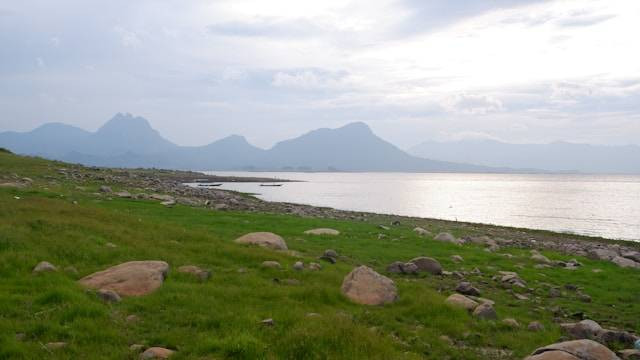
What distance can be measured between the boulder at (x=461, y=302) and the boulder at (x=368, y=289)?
1.54 m

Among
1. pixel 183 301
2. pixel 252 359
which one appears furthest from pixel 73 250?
pixel 252 359

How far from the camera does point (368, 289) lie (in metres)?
14.6

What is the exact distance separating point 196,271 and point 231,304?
3.10 m

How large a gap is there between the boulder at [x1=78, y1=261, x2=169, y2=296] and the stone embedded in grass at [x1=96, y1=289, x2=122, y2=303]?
0.46 meters

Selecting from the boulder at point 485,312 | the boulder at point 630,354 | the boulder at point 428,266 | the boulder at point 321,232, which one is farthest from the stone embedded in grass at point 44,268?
the boulder at point 321,232

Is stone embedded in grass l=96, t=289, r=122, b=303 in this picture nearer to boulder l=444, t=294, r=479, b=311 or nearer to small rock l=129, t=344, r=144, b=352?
small rock l=129, t=344, r=144, b=352

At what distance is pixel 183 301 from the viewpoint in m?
12.5

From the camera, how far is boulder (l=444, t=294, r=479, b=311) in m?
14.3

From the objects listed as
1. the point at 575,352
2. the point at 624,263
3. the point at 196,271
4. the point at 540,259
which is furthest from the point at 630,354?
the point at 624,263

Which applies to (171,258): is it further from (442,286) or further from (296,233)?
(296,233)

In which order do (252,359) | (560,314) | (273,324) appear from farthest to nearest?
(560,314), (273,324), (252,359)

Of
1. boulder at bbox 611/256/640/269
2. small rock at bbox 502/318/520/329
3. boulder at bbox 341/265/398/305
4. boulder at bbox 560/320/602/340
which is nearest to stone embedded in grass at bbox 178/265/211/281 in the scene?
boulder at bbox 341/265/398/305

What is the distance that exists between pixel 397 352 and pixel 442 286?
8448mm

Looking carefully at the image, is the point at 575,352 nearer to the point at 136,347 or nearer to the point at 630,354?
the point at 630,354
